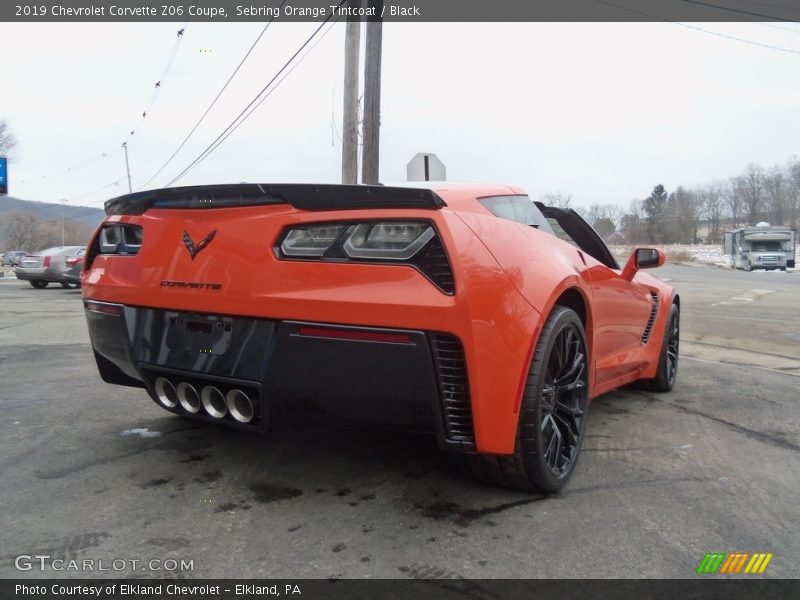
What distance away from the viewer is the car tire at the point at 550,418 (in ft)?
8.57

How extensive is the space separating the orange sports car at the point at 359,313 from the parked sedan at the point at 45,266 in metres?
16.7

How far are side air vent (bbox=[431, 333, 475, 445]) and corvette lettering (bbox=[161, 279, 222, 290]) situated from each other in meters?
0.94

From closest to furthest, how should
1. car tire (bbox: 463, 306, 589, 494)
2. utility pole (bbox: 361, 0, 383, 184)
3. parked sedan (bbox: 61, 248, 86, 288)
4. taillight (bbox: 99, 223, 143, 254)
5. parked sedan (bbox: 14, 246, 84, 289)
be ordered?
1. car tire (bbox: 463, 306, 589, 494)
2. taillight (bbox: 99, 223, 143, 254)
3. utility pole (bbox: 361, 0, 383, 184)
4. parked sedan (bbox: 61, 248, 86, 288)
5. parked sedan (bbox: 14, 246, 84, 289)

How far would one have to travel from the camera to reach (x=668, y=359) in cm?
514

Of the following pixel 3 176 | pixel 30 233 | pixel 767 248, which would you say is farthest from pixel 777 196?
pixel 30 233

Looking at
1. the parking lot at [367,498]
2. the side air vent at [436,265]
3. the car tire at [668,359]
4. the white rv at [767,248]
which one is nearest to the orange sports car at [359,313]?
the side air vent at [436,265]

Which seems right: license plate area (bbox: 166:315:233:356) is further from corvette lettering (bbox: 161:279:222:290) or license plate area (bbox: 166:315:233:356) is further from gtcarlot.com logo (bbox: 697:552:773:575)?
gtcarlot.com logo (bbox: 697:552:773:575)

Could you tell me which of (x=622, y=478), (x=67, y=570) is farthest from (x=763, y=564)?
(x=67, y=570)

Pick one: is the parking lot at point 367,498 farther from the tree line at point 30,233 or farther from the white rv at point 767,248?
the tree line at point 30,233

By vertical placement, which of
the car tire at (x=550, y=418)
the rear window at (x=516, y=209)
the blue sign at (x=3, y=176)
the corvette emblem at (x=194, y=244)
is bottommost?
the car tire at (x=550, y=418)

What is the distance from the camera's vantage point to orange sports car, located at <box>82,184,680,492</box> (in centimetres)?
236

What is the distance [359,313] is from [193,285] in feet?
2.61

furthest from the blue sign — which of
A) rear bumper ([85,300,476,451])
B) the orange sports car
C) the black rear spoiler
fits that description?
rear bumper ([85,300,476,451])
